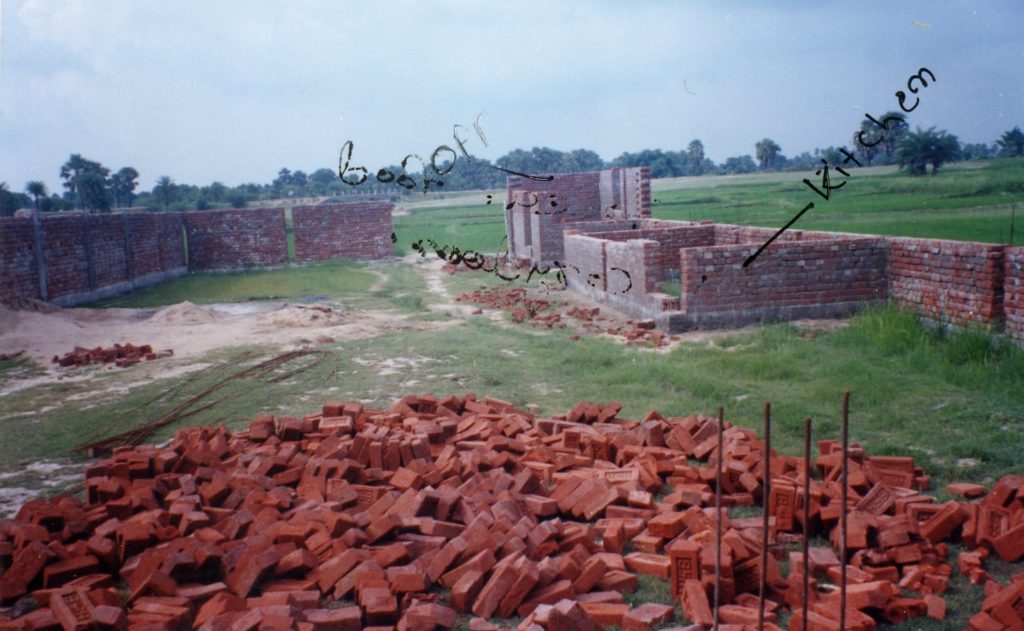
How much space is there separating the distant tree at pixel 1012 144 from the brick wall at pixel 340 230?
61.3 feet

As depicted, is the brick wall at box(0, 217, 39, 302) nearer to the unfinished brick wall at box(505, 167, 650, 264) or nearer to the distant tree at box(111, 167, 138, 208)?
the unfinished brick wall at box(505, 167, 650, 264)

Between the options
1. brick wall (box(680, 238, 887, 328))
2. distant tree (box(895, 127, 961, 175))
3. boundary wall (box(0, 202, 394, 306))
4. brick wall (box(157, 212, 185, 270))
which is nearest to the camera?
brick wall (box(680, 238, 887, 328))

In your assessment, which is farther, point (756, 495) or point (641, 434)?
point (641, 434)

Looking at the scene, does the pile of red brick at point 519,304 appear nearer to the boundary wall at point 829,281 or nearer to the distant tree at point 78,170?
the boundary wall at point 829,281

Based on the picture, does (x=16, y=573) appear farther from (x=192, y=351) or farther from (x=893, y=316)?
(x=893, y=316)

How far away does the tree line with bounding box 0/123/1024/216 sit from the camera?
20.4 m

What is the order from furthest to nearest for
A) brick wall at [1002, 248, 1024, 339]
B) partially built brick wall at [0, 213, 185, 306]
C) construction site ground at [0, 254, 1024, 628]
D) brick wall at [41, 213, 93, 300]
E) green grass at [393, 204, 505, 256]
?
1. green grass at [393, 204, 505, 256]
2. brick wall at [41, 213, 93, 300]
3. partially built brick wall at [0, 213, 185, 306]
4. brick wall at [1002, 248, 1024, 339]
5. construction site ground at [0, 254, 1024, 628]

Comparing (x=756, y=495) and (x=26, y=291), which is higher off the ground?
(x=26, y=291)

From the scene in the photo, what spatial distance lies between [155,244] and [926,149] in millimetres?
24031

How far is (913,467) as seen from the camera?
16.8ft

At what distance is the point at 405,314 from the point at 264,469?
812 centimetres

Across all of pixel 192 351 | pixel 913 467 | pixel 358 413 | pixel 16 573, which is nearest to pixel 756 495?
pixel 913 467

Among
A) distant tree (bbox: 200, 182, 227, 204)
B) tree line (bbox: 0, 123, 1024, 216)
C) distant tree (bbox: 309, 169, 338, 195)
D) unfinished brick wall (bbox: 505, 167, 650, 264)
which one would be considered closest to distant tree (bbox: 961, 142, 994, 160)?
tree line (bbox: 0, 123, 1024, 216)

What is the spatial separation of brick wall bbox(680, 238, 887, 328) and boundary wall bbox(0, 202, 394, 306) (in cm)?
1210
